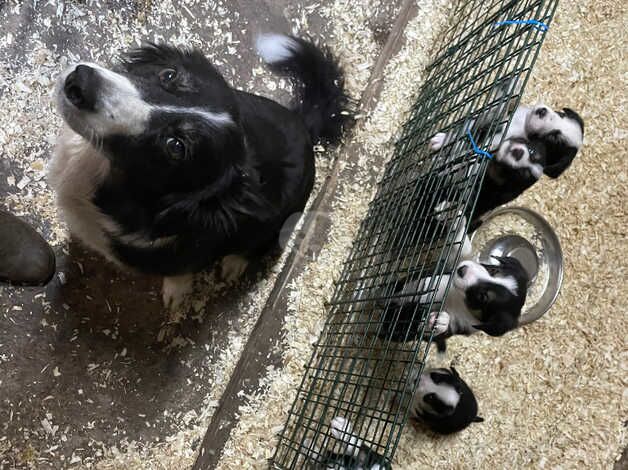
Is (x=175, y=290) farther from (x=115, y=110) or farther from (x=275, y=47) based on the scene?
(x=275, y=47)

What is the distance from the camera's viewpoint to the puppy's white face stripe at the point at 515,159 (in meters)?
2.41

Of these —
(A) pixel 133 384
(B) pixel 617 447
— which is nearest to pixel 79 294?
(A) pixel 133 384

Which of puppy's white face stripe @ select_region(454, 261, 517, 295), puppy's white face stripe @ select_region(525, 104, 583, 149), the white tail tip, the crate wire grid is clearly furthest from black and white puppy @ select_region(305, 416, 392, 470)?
the white tail tip

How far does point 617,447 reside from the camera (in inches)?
113

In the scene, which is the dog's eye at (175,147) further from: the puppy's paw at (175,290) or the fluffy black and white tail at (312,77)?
the fluffy black and white tail at (312,77)

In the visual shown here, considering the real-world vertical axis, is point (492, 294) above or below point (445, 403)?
above

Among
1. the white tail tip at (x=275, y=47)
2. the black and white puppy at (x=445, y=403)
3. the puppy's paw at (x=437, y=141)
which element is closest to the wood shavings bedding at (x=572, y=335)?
the black and white puppy at (x=445, y=403)

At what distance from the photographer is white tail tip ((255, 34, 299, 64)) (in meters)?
2.66

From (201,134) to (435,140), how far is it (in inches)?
46.2

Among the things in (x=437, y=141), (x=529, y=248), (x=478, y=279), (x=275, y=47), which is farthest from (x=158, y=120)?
(x=529, y=248)

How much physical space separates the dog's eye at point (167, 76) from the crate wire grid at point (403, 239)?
3.72ft

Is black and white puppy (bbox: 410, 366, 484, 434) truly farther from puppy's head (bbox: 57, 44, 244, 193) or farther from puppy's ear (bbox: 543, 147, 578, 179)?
puppy's head (bbox: 57, 44, 244, 193)

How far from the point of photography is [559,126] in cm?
253

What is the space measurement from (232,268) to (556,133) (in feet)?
5.70
